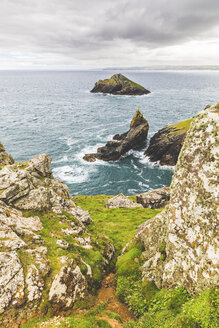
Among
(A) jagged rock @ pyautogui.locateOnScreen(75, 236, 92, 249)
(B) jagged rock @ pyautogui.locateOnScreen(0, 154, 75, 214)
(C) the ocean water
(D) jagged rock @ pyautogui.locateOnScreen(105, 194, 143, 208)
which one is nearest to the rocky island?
(A) jagged rock @ pyautogui.locateOnScreen(75, 236, 92, 249)

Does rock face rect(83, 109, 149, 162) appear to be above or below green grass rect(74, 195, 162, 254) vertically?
above

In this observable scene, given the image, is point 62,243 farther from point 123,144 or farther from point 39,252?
point 123,144

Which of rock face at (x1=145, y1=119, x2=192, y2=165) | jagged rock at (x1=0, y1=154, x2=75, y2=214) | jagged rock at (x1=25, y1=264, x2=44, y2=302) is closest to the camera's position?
jagged rock at (x1=25, y1=264, x2=44, y2=302)

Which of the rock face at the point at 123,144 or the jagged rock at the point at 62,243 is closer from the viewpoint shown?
the jagged rock at the point at 62,243

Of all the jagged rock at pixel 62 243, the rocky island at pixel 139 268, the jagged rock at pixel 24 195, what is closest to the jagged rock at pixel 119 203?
the jagged rock at pixel 24 195

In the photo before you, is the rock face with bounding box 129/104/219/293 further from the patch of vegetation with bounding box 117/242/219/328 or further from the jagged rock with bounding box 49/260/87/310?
the jagged rock with bounding box 49/260/87/310

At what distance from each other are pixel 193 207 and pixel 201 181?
155cm

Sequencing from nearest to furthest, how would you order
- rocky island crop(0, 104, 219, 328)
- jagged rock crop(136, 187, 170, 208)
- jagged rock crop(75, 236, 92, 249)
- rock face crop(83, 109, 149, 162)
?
rocky island crop(0, 104, 219, 328), jagged rock crop(75, 236, 92, 249), jagged rock crop(136, 187, 170, 208), rock face crop(83, 109, 149, 162)

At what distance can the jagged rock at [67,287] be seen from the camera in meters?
11.3

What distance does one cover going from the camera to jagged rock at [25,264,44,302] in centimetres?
1081

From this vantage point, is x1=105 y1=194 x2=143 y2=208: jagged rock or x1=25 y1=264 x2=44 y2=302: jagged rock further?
x1=105 y1=194 x2=143 y2=208: jagged rock

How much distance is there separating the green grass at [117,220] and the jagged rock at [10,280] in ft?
36.8

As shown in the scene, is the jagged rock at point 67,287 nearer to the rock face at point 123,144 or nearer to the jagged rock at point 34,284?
the jagged rock at point 34,284

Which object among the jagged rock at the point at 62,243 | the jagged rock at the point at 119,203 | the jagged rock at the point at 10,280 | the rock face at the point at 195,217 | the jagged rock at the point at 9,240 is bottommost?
the jagged rock at the point at 119,203
